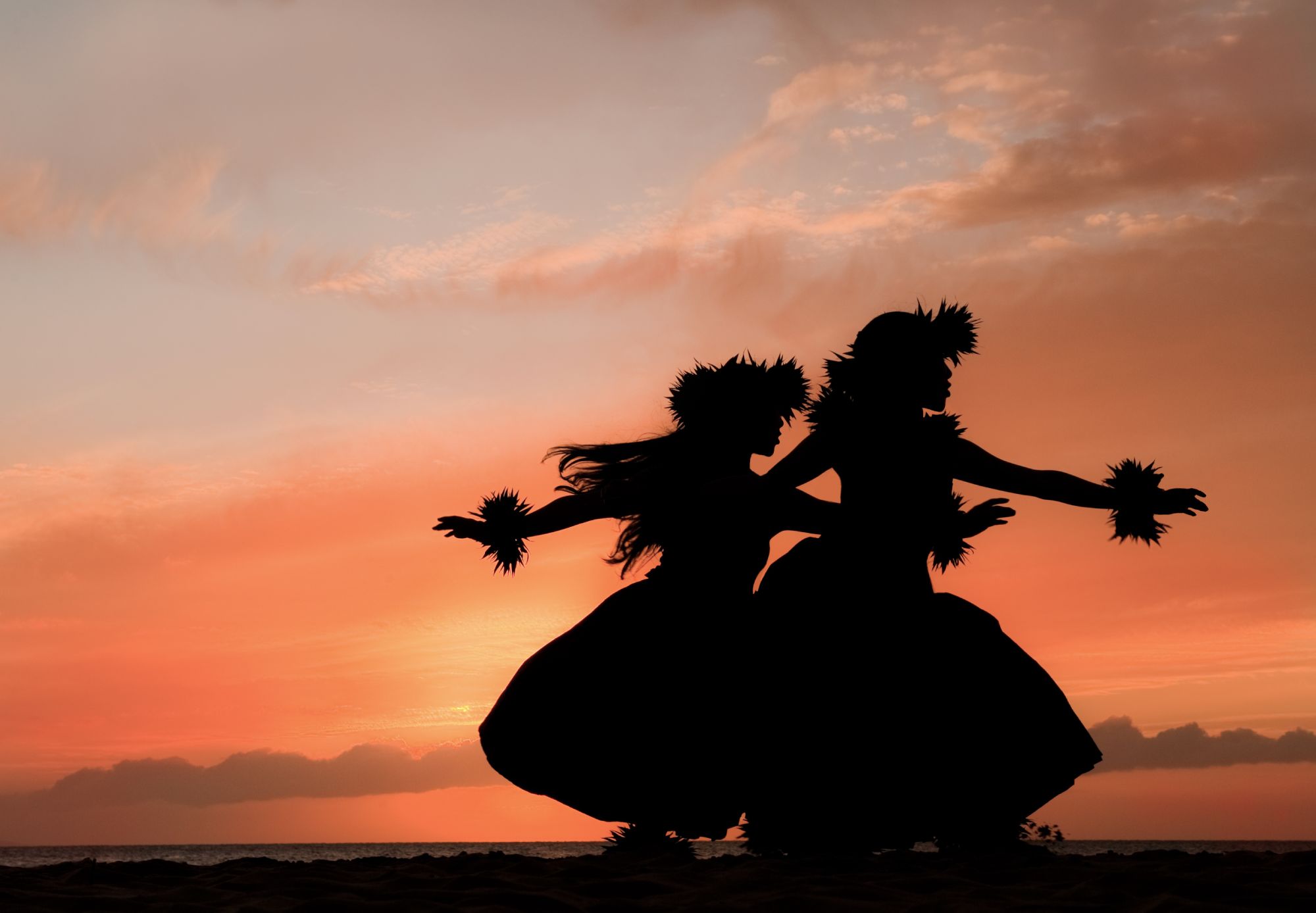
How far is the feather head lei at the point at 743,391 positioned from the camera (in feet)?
22.2

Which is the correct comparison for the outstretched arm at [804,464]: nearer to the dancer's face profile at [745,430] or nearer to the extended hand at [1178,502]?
the dancer's face profile at [745,430]

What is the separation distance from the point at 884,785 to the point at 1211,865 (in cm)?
154

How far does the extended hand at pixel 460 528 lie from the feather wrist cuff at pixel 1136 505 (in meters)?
3.65

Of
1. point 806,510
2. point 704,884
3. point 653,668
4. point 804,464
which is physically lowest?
point 704,884

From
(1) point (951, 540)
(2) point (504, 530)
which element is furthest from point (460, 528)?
(1) point (951, 540)

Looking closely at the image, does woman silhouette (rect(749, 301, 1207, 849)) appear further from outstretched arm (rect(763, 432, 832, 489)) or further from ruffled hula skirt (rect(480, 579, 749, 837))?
ruffled hula skirt (rect(480, 579, 749, 837))

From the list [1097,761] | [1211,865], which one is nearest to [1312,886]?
[1211,865]

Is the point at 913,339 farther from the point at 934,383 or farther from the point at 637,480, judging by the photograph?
the point at 637,480

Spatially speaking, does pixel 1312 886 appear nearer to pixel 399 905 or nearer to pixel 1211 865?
pixel 1211 865

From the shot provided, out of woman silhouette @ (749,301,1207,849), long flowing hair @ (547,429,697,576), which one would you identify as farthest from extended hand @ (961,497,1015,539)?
long flowing hair @ (547,429,697,576)

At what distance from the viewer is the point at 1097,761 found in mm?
6020

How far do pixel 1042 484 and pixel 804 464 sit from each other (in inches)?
52.8

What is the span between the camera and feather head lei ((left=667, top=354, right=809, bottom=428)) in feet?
22.2

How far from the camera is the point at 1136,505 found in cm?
632
